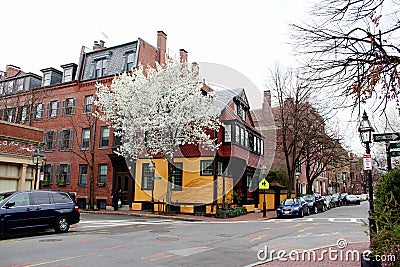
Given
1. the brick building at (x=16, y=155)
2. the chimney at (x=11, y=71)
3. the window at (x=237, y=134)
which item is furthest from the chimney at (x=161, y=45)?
the chimney at (x=11, y=71)

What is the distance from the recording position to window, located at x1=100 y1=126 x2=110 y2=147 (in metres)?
31.1

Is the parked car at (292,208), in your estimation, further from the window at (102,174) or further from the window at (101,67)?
the window at (101,67)

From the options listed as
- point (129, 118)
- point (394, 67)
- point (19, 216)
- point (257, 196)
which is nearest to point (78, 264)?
point (19, 216)

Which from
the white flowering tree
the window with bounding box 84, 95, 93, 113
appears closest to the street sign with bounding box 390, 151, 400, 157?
the white flowering tree

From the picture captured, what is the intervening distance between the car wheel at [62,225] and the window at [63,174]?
61.3ft

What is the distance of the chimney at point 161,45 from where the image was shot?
3362cm

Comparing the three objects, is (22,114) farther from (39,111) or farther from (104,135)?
(104,135)

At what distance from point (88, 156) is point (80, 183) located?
2490 millimetres

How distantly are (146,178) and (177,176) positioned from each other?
295 centimetres

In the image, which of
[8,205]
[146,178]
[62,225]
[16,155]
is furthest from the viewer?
[146,178]

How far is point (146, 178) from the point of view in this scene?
2861cm

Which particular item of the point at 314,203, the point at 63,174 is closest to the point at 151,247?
the point at 314,203

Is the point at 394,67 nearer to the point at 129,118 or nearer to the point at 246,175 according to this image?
the point at 129,118

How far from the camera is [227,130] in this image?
88.3ft
